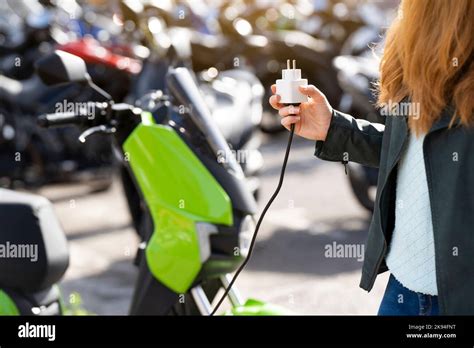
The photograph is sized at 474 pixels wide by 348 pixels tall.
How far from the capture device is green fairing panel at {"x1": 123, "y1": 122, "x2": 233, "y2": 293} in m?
2.52

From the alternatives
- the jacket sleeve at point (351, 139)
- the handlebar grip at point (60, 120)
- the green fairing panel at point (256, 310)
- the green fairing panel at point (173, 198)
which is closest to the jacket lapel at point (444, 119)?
the jacket sleeve at point (351, 139)

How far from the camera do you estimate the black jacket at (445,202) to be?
1773 millimetres

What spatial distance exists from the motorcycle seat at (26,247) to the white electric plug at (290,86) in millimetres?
1142

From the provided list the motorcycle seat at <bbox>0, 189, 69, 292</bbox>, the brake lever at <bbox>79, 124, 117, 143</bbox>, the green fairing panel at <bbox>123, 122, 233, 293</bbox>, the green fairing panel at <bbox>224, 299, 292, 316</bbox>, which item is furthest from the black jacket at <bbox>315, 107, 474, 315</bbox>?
the motorcycle seat at <bbox>0, 189, 69, 292</bbox>

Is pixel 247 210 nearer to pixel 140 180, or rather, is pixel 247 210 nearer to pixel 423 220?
pixel 140 180

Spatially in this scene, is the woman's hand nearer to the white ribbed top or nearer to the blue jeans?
the white ribbed top

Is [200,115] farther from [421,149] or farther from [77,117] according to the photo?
[421,149]

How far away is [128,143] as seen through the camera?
2.66m

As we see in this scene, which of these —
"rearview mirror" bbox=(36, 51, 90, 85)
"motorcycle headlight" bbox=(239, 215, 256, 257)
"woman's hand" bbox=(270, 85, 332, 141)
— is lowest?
"motorcycle headlight" bbox=(239, 215, 256, 257)

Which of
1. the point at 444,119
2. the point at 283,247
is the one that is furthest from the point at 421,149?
the point at 283,247

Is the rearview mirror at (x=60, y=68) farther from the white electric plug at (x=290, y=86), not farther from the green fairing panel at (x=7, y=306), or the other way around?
the white electric plug at (x=290, y=86)

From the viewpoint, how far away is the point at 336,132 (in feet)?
6.88

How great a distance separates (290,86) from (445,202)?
43 cm

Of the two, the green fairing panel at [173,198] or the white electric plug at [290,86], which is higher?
the white electric plug at [290,86]
